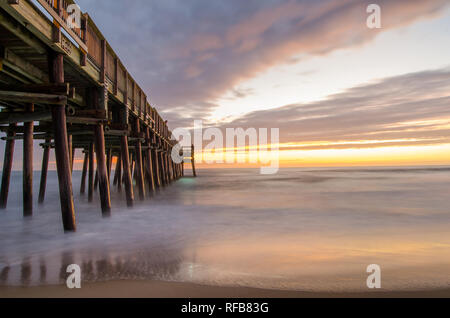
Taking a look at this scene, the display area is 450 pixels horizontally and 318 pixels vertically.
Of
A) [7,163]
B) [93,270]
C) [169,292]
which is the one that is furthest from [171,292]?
[7,163]

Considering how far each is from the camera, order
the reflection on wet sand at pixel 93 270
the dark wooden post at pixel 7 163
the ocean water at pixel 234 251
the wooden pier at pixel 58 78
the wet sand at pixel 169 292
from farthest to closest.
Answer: the dark wooden post at pixel 7 163 → the wooden pier at pixel 58 78 → the ocean water at pixel 234 251 → the reflection on wet sand at pixel 93 270 → the wet sand at pixel 169 292

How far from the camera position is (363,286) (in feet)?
11.5

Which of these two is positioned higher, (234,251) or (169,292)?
(169,292)

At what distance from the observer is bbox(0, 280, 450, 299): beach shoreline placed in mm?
3178

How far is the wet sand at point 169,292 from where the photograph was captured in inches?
125

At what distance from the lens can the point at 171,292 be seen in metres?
3.27

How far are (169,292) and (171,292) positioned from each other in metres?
0.02

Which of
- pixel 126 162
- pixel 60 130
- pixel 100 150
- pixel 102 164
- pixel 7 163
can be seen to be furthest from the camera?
pixel 126 162

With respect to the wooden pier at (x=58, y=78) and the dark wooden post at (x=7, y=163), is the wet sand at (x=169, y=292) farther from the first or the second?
the dark wooden post at (x=7, y=163)

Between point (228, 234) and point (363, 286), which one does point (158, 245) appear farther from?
point (363, 286)

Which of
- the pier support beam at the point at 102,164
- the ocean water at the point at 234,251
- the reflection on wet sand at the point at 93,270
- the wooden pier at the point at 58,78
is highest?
the wooden pier at the point at 58,78

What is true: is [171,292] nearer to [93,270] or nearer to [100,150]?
[93,270]

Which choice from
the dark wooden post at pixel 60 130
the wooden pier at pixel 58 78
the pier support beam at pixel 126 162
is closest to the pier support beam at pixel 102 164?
the wooden pier at pixel 58 78

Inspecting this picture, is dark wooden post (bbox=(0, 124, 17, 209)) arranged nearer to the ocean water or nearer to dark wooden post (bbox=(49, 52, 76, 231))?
the ocean water
